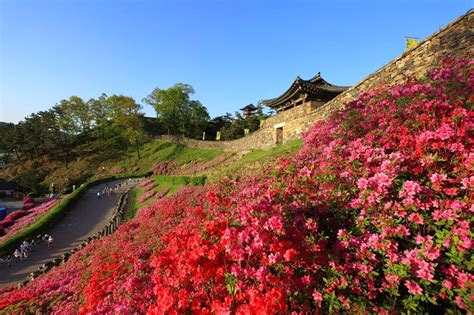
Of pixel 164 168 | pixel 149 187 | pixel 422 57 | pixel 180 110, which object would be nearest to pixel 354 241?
pixel 422 57

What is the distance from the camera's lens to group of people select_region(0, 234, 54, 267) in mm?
14770

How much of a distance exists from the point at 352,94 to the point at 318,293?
992 centimetres

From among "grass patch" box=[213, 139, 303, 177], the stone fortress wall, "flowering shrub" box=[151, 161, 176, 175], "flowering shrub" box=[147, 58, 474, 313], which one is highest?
the stone fortress wall

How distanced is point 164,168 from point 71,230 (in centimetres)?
1895

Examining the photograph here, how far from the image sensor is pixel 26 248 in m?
15.7

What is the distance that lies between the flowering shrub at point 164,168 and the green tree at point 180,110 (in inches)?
530

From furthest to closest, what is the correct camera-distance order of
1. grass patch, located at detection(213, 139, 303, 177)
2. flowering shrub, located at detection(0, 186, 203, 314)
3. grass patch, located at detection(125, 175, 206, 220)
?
grass patch, located at detection(125, 175, 206, 220), grass patch, located at detection(213, 139, 303, 177), flowering shrub, located at detection(0, 186, 203, 314)

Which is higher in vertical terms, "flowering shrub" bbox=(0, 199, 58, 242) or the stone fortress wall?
the stone fortress wall

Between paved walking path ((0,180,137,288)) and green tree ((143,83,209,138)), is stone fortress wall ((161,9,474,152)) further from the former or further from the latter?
green tree ((143,83,209,138))

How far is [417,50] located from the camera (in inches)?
343

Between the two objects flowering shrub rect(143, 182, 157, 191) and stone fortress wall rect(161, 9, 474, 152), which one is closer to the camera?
stone fortress wall rect(161, 9, 474, 152)

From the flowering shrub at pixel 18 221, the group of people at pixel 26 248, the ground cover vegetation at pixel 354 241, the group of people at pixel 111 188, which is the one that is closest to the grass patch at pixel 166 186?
the group of people at pixel 111 188

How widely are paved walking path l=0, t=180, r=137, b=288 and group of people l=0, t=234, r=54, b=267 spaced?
227 mm

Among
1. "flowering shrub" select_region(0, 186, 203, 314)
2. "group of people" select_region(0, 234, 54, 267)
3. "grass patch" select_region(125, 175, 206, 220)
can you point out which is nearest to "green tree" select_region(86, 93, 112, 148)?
"grass patch" select_region(125, 175, 206, 220)
